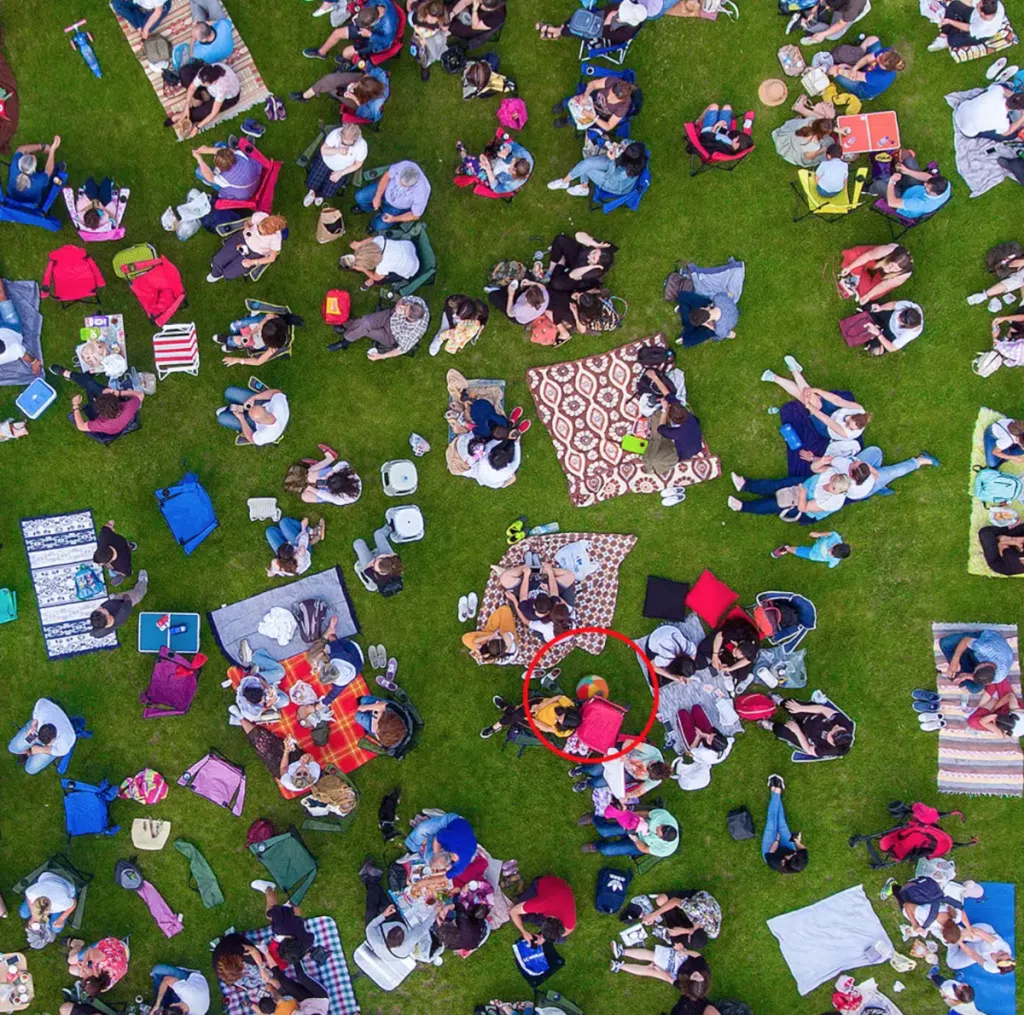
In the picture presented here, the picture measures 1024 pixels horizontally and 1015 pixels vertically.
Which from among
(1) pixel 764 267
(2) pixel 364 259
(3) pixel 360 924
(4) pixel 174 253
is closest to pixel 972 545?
(1) pixel 764 267

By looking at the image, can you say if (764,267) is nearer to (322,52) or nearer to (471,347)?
(471,347)

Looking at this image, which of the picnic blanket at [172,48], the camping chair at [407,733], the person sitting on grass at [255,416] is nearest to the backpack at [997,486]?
the camping chair at [407,733]

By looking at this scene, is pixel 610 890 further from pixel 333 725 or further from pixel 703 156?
pixel 703 156

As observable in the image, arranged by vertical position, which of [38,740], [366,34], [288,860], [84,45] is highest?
[84,45]

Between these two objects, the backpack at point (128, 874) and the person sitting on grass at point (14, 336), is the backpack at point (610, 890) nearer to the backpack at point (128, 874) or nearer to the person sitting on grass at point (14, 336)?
the backpack at point (128, 874)

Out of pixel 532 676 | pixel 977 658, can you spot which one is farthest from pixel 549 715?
pixel 977 658

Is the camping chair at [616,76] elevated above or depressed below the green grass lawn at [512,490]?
above

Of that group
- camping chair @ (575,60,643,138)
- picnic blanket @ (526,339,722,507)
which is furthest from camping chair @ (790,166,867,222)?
picnic blanket @ (526,339,722,507)
